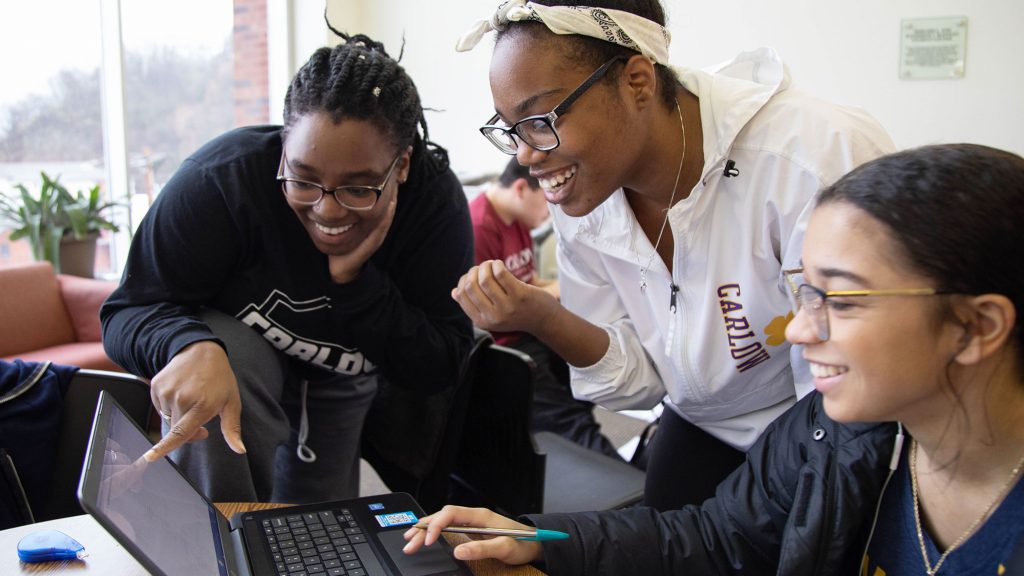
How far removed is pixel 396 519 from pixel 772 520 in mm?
514

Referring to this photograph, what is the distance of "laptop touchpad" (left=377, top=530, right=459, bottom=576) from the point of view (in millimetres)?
1009

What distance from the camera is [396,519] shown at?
112cm

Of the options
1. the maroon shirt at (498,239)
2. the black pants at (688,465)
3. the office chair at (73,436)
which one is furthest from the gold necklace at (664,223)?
the maroon shirt at (498,239)

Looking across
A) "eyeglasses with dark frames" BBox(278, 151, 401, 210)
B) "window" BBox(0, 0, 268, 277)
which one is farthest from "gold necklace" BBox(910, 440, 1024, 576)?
"window" BBox(0, 0, 268, 277)

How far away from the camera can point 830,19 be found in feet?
13.9

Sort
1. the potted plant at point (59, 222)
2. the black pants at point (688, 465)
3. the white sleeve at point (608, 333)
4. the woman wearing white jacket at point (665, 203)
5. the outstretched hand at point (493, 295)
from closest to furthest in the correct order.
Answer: the woman wearing white jacket at point (665, 203) < the outstretched hand at point (493, 295) < the white sleeve at point (608, 333) < the black pants at point (688, 465) < the potted plant at point (59, 222)

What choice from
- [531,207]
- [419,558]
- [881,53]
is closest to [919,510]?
[419,558]

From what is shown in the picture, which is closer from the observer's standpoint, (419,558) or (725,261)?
(419,558)

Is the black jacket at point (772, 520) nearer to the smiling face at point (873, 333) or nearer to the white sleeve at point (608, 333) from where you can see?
the smiling face at point (873, 333)

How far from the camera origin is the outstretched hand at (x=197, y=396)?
1.22m

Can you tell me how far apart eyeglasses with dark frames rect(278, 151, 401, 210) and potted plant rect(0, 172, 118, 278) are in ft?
10.6

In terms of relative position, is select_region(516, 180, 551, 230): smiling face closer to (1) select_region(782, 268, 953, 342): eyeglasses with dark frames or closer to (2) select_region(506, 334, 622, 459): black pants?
(2) select_region(506, 334, 622, 459): black pants

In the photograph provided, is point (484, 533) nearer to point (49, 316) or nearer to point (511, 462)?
point (511, 462)

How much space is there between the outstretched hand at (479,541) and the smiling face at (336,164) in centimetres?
61
